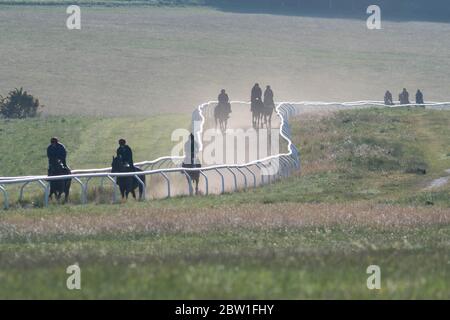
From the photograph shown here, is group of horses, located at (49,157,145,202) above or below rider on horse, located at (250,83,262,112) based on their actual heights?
below

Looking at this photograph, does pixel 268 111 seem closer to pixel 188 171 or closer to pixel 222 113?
pixel 222 113

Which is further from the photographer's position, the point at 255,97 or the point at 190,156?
the point at 255,97

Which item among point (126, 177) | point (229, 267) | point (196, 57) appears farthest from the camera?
point (196, 57)

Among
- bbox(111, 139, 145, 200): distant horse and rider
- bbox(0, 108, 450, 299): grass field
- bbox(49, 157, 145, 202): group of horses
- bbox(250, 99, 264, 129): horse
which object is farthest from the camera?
bbox(250, 99, 264, 129): horse

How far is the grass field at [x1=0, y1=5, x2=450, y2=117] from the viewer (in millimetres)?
88688

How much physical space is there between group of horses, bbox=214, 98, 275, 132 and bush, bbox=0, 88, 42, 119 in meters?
20.7

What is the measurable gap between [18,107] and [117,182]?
41.2 metres

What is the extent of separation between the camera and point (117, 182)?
94.1ft

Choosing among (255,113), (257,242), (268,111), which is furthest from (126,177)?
Answer: (268,111)

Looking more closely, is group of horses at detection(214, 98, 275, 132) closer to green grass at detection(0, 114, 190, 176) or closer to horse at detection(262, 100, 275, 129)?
horse at detection(262, 100, 275, 129)

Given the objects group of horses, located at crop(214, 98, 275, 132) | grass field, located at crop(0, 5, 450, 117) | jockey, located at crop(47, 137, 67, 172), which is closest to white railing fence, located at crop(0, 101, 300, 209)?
jockey, located at crop(47, 137, 67, 172)

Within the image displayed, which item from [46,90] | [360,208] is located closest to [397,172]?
[360,208]

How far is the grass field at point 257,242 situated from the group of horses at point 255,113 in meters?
13.2

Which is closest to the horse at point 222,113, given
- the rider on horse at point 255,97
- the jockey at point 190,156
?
the rider on horse at point 255,97
